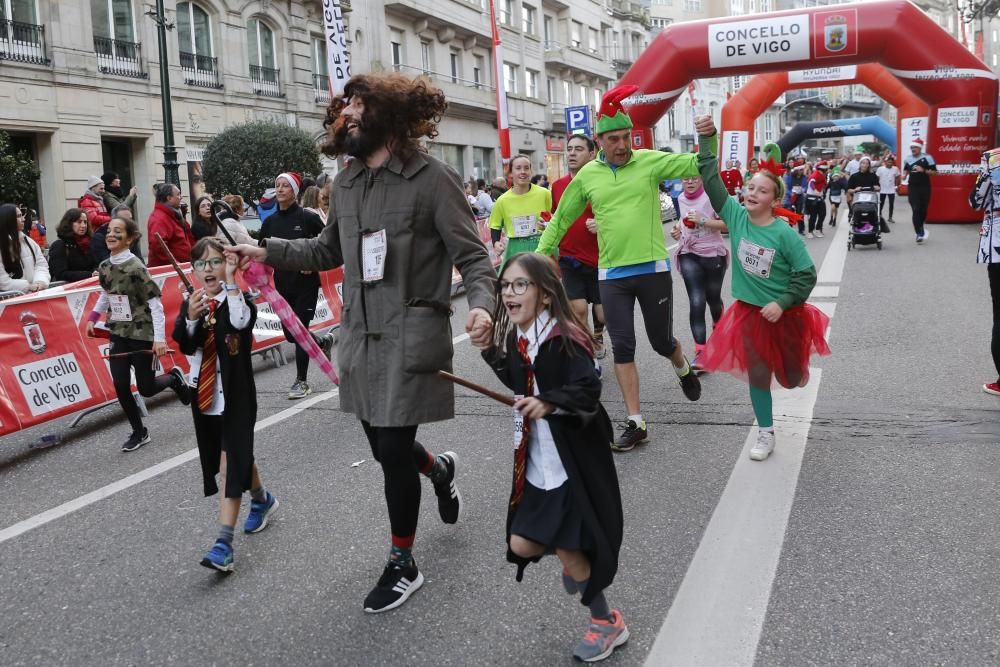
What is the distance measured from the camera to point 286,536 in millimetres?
4184

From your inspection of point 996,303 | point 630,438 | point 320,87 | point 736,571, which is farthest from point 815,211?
point 736,571

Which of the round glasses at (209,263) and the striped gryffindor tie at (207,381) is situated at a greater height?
the round glasses at (209,263)

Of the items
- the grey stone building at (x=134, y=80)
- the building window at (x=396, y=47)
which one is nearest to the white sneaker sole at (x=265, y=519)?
the grey stone building at (x=134, y=80)

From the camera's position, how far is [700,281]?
24.2 feet

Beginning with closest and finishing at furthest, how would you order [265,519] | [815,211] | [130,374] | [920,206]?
[265,519] < [130,374] < [920,206] < [815,211]

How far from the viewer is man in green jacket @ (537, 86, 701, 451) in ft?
17.4

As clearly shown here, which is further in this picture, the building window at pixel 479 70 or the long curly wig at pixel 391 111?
the building window at pixel 479 70

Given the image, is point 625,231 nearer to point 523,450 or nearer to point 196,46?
point 523,450

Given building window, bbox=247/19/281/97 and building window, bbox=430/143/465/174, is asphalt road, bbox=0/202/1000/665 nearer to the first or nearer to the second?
building window, bbox=247/19/281/97

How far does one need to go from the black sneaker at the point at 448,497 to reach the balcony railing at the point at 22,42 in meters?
18.9

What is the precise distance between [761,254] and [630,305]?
85 cm

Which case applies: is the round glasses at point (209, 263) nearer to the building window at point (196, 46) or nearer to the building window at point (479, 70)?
the building window at point (196, 46)

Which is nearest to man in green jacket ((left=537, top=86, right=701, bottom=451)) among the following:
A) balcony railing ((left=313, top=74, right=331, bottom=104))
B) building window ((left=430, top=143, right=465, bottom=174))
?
balcony railing ((left=313, top=74, right=331, bottom=104))

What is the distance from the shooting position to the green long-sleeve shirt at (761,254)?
4859 millimetres
